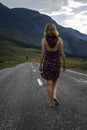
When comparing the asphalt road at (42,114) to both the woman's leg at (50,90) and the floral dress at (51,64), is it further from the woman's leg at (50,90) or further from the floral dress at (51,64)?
the floral dress at (51,64)

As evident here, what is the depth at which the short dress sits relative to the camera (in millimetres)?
8352

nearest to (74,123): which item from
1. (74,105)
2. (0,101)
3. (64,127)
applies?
(64,127)

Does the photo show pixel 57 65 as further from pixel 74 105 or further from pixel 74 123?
pixel 74 123

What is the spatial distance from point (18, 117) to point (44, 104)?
5.91ft

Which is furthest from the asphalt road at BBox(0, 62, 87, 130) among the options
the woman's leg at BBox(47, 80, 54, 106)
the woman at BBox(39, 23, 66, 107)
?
the woman at BBox(39, 23, 66, 107)

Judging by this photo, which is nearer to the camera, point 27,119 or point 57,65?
point 27,119

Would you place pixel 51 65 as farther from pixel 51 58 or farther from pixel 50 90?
pixel 50 90

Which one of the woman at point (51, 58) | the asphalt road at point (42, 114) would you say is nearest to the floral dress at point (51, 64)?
the woman at point (51, 58)

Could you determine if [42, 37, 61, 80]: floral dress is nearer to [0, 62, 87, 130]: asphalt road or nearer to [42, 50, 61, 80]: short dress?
[42, 50, 61, 80]: short dress

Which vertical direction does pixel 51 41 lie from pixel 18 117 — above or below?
above

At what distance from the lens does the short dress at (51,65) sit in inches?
329

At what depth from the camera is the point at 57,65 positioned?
332 inches

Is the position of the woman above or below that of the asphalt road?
above

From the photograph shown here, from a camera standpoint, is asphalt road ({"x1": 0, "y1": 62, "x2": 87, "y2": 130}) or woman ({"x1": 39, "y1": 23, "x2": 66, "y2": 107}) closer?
asphalt road ({"x1": 0, "y1": 62, "x2": 87, "y2": 130})
